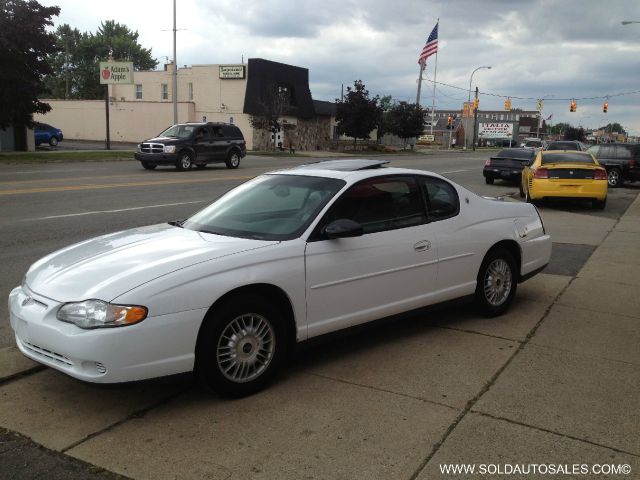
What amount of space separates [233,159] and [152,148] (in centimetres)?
399

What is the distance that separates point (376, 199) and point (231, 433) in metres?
2.24

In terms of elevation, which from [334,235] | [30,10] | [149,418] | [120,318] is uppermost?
[30,10]

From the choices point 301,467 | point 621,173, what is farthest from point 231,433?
point 621,173

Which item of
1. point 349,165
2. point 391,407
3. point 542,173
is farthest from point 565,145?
point 391,407

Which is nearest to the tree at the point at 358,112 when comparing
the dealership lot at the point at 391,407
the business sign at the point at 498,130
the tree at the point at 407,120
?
the tree at the point at 407,120

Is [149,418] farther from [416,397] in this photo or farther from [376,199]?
[376,199]

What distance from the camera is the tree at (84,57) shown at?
9175 cm

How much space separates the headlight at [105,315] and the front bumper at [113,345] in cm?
3

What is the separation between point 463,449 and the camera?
3422 mm

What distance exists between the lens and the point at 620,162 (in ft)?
74.4

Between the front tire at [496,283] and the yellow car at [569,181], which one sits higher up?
the yellow car at [569,181]

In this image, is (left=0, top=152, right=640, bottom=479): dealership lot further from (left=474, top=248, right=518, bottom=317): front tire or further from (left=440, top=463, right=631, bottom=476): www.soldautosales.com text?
(left=474, top=248, right=518, bottom=317): front tire

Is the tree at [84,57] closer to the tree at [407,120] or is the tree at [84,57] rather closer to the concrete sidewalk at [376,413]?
the tree at [407,120]

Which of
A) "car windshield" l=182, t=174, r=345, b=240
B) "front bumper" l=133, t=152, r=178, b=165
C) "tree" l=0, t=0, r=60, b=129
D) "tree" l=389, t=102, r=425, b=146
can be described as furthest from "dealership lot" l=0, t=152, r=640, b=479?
"tree" l=389, t=102, r=425, b=146
